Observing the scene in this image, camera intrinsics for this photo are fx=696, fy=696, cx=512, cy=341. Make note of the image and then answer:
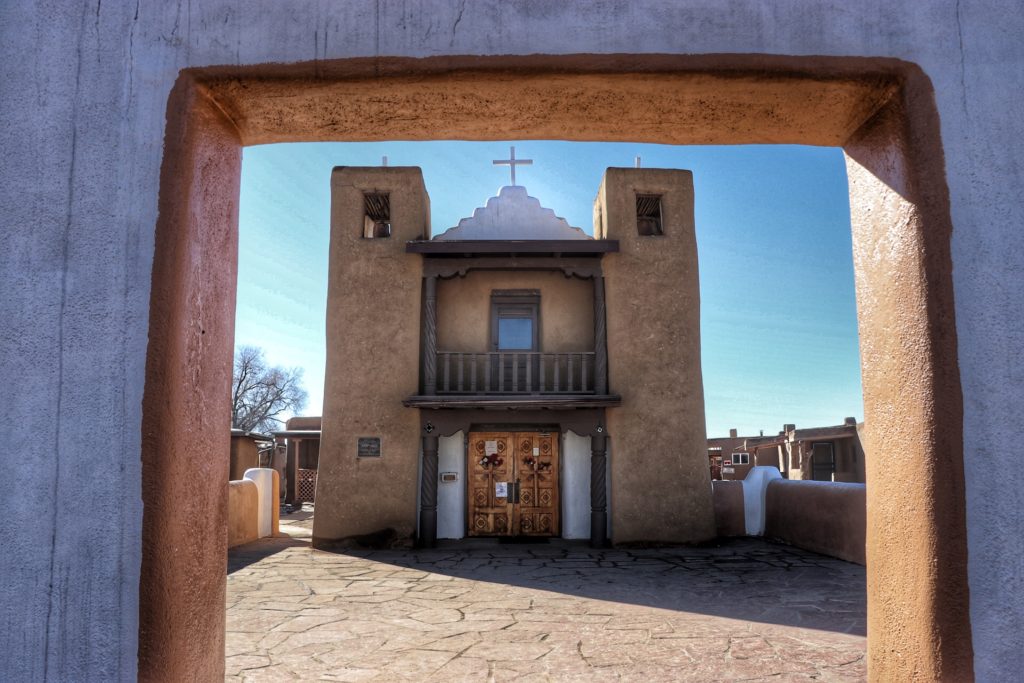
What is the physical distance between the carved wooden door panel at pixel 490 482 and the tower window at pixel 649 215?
5.03 meters

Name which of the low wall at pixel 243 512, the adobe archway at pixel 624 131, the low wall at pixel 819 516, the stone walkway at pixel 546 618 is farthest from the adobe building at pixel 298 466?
the adobe archway at pixel 624 131

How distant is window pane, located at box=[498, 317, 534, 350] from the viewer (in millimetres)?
13742

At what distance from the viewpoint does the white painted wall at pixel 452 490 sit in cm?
1309

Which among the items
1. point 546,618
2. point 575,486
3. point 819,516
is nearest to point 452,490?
point 575,486

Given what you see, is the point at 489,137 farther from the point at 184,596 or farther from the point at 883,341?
the point at 184,596

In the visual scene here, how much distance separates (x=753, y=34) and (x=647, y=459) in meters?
10.6

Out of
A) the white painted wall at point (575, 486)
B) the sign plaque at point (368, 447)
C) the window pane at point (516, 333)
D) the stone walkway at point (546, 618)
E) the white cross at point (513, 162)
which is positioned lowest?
the stone walkway at point (546, 618)

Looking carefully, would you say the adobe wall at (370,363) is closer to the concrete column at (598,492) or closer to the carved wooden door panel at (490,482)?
the carved wooden door panel at (490,482)

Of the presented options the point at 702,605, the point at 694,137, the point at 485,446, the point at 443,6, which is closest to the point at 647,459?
the point at 485,446

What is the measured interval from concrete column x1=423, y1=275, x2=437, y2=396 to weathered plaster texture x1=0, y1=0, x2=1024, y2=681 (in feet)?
33.0

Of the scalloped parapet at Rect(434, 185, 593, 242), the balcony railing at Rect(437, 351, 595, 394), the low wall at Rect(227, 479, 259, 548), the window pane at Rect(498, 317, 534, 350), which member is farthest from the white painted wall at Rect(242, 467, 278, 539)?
the scalloped parapet at Rect(434, 185, 593, 242)

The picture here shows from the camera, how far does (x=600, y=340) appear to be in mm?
13008

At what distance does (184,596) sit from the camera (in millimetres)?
2445

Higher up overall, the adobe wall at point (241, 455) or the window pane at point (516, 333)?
the window pane at point (516, 333)
